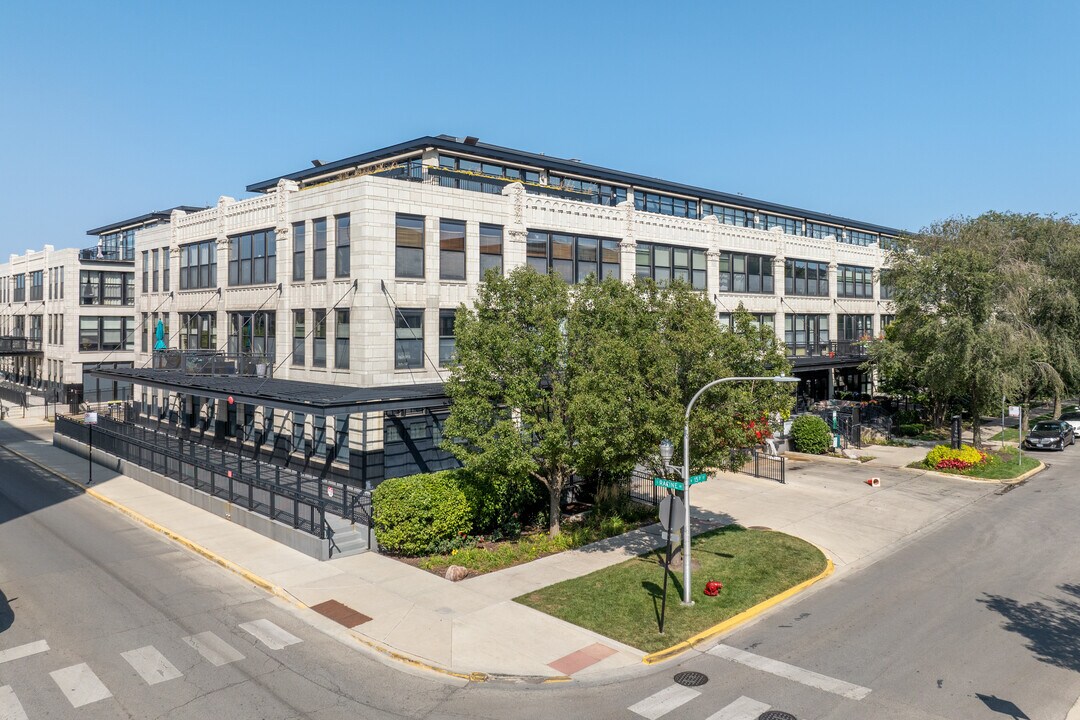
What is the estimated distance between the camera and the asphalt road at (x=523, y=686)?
1291 centimetres

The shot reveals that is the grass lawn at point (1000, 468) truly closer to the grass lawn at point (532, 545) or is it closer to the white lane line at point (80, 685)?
the grass lawn at point (532, 545)

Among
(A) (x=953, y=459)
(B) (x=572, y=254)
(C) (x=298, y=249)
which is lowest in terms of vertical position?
(A) (x=953, y=459)

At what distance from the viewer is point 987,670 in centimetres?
1441

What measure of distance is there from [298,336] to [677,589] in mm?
20397

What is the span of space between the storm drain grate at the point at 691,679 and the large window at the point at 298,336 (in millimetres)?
22601

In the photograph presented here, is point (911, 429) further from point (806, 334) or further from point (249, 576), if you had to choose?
point (249, 576)

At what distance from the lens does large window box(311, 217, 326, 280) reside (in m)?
30.5

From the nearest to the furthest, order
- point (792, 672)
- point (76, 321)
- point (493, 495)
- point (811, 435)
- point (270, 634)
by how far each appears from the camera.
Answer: point (792, 672) → point (270, 634) → point (493, 495) → point (811, 435) → point (76, 321)

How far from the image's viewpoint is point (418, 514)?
21.6 meters

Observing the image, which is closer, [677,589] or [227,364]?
[677,589]

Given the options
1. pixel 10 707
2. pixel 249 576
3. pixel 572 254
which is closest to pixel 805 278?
pixel 572 254

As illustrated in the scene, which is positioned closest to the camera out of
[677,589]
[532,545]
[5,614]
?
[5,614]

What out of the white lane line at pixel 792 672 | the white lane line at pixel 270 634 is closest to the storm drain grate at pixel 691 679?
the white lane line at pixel 792 672

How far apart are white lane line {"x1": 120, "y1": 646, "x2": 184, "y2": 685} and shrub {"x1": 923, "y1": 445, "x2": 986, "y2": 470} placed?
34.6 metres
